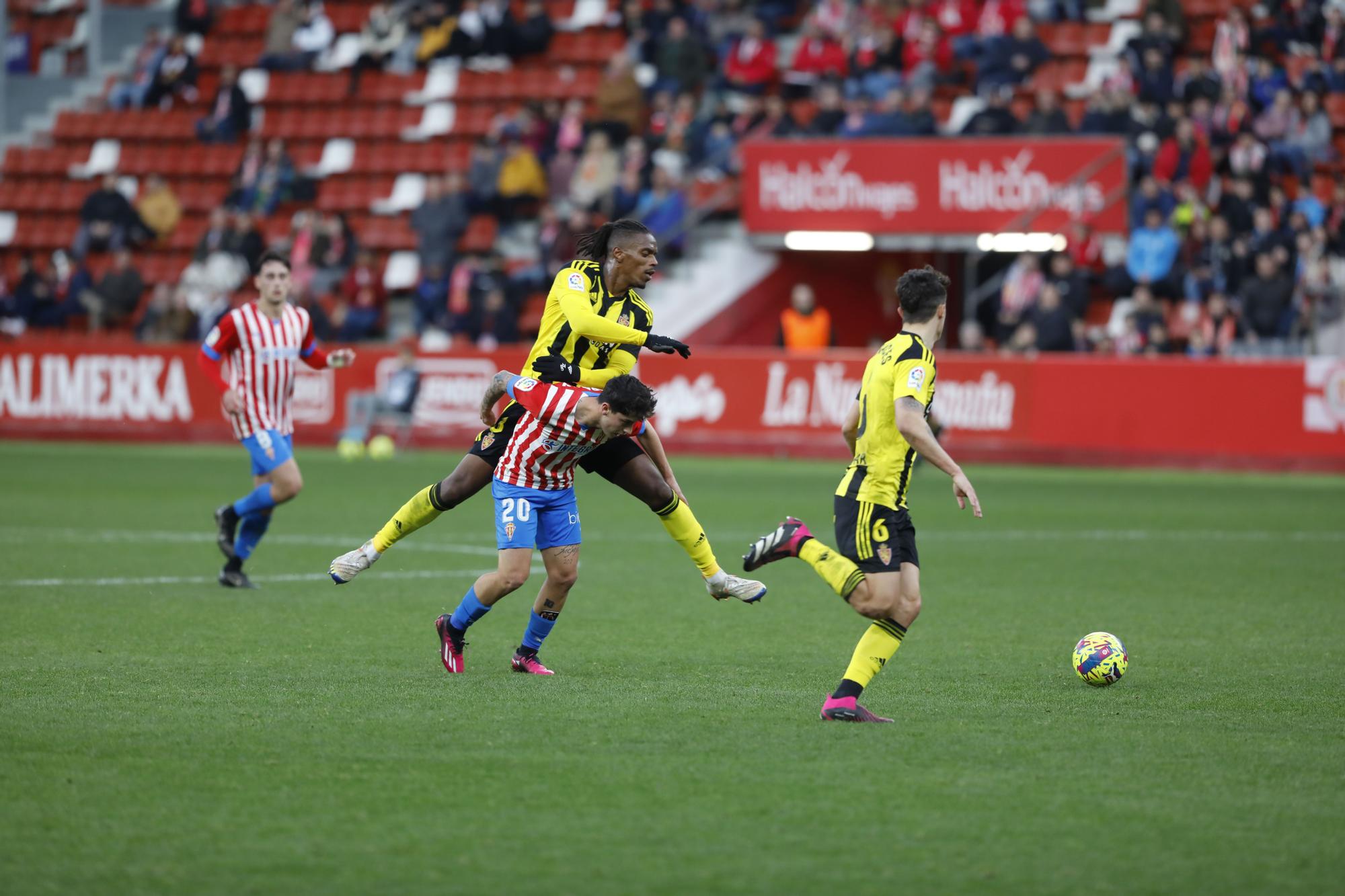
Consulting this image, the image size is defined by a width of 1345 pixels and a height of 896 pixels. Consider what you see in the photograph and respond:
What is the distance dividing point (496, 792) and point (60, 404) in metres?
22.4

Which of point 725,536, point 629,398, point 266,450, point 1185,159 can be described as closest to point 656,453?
point 629,398

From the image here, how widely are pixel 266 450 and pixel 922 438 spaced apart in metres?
6.28

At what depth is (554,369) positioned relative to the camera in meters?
8.78

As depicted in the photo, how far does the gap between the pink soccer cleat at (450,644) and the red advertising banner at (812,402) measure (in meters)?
14.4

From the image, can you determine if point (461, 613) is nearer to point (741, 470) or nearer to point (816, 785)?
point (816, 785)

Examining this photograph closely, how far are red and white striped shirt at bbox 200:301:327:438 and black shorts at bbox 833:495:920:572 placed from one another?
19.4 ft

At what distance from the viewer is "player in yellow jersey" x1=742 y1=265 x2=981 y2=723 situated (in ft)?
23.8

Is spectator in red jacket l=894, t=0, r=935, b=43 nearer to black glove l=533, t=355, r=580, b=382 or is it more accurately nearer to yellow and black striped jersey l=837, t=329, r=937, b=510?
black glove l=533, t=355, r=580, b=382

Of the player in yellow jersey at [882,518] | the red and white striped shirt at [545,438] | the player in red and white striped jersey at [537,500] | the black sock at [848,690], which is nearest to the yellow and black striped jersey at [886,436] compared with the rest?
the player in yellow jersey at [882,518]

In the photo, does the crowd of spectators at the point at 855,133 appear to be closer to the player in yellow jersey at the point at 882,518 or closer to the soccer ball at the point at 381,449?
the soccer ball at the point at 381,449

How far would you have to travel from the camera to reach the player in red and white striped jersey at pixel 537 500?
8258mm

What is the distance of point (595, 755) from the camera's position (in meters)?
6.60

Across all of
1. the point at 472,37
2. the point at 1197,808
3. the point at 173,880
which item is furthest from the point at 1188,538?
the point at 472,37

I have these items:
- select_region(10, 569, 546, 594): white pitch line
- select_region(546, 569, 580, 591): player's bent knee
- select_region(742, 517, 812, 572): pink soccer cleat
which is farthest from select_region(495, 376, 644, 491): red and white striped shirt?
select_region(10, 569, 546, 594): white pitch line
